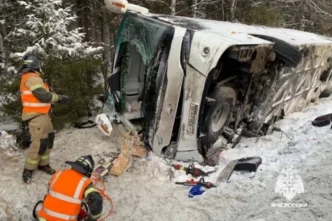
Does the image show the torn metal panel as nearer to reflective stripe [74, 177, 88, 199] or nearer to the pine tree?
reflective stripe [74, 177, 88, 199]

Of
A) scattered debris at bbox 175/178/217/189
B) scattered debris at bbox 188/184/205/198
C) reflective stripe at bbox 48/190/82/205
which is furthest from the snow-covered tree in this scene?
reflective stripe at bbox 48/190/82/205

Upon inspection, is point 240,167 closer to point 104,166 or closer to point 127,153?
point 127,153

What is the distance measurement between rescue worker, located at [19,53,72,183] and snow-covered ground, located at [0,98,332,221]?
0.32 m

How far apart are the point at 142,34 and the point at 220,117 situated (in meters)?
1.67

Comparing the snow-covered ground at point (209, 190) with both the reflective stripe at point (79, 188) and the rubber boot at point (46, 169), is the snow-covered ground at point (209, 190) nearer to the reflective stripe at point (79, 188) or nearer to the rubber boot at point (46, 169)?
the rubber boot at point (46, 169)

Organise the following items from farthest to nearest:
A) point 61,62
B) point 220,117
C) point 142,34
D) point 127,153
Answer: point 61,62, point 220,117, point 142,34, point 127,153

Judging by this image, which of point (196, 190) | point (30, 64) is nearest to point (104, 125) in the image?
point (30, 64)

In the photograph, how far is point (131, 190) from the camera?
14.1ft

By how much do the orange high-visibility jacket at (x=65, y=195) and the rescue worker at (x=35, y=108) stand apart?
53.7 inches

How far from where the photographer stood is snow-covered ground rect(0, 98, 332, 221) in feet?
12.0

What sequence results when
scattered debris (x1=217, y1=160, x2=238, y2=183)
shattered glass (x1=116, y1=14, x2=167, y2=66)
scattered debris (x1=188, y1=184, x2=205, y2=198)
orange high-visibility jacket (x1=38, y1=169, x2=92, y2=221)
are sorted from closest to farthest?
1. orange high-visibility jacket (x1=38, y1=169, x2=92, y2=221)
2. scattered debris (x1=188, y1=184, x2=205, y2=198)
3. scattered debris (x1=217, y1=160, x2=238, y2=183)
4. shattered glass (x1=116, y1=14, x2=167, y2=66)

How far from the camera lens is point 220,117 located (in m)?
5.20

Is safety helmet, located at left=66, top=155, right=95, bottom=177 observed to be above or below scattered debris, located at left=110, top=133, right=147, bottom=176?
above

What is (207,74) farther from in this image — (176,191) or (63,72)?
(63,72)
